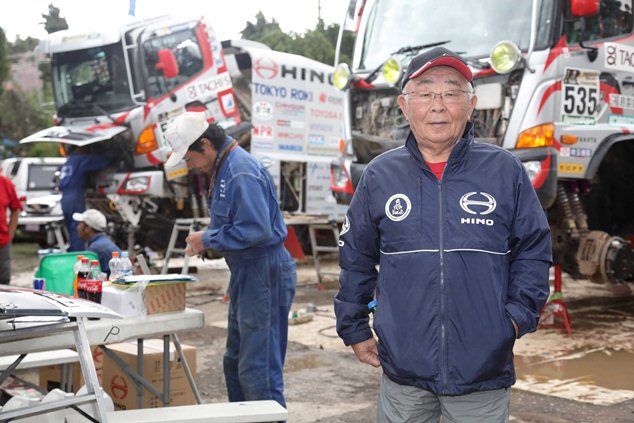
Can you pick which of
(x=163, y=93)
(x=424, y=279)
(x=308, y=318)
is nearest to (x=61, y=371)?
(x=424, y=279)

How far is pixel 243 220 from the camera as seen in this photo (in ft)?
14.4

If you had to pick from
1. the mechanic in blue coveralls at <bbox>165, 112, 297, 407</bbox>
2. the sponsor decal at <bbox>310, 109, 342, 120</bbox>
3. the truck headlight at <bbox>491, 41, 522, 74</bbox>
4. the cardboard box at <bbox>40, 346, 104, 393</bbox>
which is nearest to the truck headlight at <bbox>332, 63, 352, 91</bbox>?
the truck headlight at <bbox>491, 41, 522, 74</bbox>

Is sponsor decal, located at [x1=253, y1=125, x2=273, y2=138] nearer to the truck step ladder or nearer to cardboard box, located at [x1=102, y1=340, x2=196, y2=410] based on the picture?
the truck step ladder

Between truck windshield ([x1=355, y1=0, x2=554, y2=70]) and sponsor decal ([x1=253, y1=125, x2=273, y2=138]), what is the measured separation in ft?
11.7

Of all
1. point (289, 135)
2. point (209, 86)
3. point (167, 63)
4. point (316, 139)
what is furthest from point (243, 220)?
point (316, 139)

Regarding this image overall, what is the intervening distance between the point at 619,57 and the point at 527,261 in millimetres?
5296

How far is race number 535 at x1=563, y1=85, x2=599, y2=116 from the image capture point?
717 centimetres

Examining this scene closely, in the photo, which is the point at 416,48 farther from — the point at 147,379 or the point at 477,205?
the point at 477,205

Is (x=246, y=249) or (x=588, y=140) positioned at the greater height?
(x=588, y=140)

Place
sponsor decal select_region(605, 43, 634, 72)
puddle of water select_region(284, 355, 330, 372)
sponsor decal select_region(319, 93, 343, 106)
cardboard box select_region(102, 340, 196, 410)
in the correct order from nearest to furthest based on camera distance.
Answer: cardboard box select_region(102, 340, 196, 410)
puddle of water select_region(284, 355, 330, 372)
sponsor decal select_region(605, 43, 634, 72)
sponsor decal select_region(319, 93, 343, 106)

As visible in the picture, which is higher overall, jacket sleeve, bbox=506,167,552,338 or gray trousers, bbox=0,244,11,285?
jacket sleeve, bbox=506,167,552,338

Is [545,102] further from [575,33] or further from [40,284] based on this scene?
[40,284]

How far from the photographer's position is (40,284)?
4.68m

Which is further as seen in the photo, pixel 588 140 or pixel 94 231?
pixel 94 231
